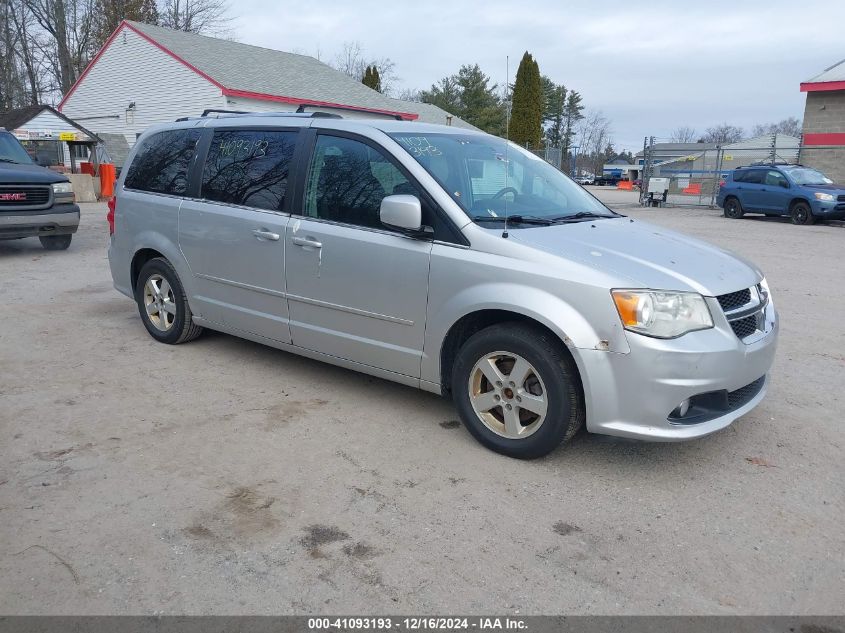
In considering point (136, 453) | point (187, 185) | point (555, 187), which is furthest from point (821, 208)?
point (136, 453)

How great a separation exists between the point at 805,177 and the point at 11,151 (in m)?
19.8

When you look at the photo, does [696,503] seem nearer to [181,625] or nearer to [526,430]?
[526,430]

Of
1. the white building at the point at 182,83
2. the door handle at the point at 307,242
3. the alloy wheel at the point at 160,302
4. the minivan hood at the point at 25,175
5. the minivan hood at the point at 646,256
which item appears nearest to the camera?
the minivan hood at the point at 646,256

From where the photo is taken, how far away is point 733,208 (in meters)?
21.9

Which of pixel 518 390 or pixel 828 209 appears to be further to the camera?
pixel 828 209

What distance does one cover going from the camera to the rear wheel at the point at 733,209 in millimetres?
21677

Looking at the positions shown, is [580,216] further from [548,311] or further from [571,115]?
[571,115]

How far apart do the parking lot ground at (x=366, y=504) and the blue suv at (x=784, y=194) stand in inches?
629

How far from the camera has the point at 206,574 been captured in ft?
9.43

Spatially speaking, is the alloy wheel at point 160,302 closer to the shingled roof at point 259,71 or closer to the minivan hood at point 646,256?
the minivan hood at point 646,256

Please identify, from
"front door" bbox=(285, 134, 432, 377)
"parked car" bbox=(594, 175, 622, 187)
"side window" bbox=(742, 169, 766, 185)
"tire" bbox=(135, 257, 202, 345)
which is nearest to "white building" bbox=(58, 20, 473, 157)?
"side window" bbox=(742, 169, 766, 185)

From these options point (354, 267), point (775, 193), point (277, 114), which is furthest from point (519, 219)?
point (775, 193)

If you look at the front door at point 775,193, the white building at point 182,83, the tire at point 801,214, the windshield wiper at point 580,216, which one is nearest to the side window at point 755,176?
the front door at point 775,193

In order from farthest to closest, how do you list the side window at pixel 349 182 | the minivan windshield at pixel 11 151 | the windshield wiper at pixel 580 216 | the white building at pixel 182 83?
the white building at pixel 182 83 → the minivan windshield at pixel 11 151 → the windshield wiper at pixel 580 216 → the side window at pixel 349 182
